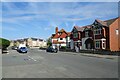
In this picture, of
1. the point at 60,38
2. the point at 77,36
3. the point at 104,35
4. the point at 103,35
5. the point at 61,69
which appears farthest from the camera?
the point at 60,38

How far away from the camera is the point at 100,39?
173 ft

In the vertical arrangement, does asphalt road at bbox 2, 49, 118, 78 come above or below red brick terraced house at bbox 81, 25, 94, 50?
below

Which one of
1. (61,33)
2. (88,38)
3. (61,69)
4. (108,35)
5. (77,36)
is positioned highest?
(61,33)

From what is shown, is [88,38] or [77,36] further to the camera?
[77,36]

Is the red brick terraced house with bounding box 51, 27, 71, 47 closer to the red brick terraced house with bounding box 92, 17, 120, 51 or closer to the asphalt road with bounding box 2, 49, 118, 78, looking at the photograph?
the red brick terraced house with bounding box 92, 17, 120, 51

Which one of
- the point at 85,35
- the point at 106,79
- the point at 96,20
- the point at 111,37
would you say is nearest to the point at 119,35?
the point at 111,37

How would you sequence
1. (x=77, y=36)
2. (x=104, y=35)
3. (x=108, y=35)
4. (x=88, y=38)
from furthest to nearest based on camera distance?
(x=77, y=36) → (x=88, y=38) → (x=104, y=35) → (x=108, y=35)

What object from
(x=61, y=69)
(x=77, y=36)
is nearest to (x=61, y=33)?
(x=77, y=36)

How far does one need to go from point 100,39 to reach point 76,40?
15.6 m

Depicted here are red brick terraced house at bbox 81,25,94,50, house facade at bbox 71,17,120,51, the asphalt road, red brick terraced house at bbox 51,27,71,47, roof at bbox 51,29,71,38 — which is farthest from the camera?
roof at bbox 51,29,71,38

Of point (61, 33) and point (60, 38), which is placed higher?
point (61, 33)

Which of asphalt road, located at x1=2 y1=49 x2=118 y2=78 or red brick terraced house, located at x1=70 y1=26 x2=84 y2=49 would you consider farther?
red brick terraced house, located at x1=70 y1=26 x2=84 y2=49

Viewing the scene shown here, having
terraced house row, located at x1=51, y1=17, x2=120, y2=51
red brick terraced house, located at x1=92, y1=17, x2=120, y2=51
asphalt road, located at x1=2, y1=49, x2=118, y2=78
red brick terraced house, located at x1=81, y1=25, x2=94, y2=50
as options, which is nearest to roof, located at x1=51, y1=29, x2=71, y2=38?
red brick terraced house, located at x1=81, y1=25, x2=94, y2=50

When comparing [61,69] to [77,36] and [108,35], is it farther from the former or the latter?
[77,36]
